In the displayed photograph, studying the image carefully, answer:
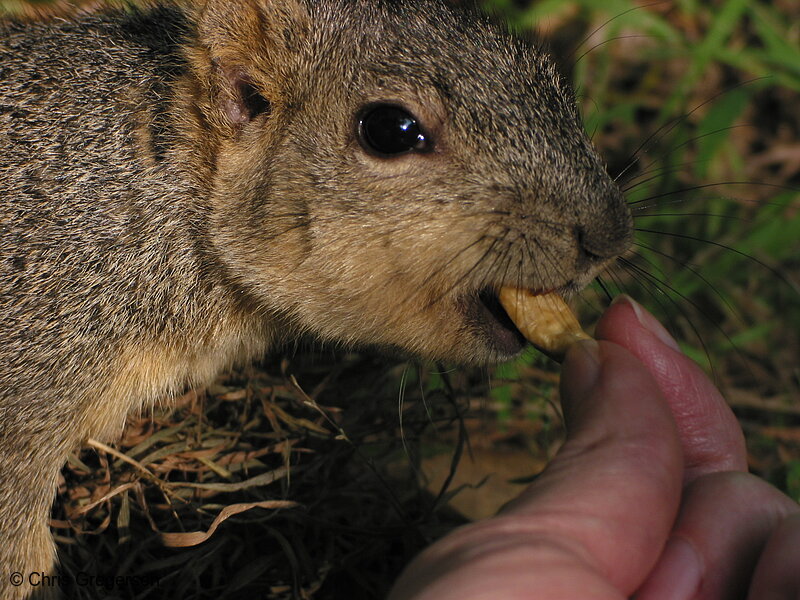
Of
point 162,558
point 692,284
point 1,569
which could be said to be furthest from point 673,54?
point 1,569

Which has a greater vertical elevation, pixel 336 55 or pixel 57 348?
pixel 336 55

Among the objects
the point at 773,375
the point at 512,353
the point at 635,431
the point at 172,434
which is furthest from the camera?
the point at 773,375

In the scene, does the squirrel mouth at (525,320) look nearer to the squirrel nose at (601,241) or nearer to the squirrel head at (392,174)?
the squirrel head at (392,174)

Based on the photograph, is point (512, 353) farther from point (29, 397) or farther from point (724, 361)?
point (724, 361)

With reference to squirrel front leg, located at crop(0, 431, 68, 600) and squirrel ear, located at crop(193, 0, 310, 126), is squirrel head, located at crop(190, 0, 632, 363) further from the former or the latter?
squirrel front leg, located at crop(0, 431, 68, 600)

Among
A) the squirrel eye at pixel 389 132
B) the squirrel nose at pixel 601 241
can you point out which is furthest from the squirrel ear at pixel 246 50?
the squirrel nose at pixel 601 241

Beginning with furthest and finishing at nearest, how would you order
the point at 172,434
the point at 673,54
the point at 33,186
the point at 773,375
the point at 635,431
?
the point at 673,54, the point at 773,375, the point at 172,434, the point at 33,186, the point at 635,431

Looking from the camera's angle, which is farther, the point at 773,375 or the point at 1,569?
the point at 773,375
